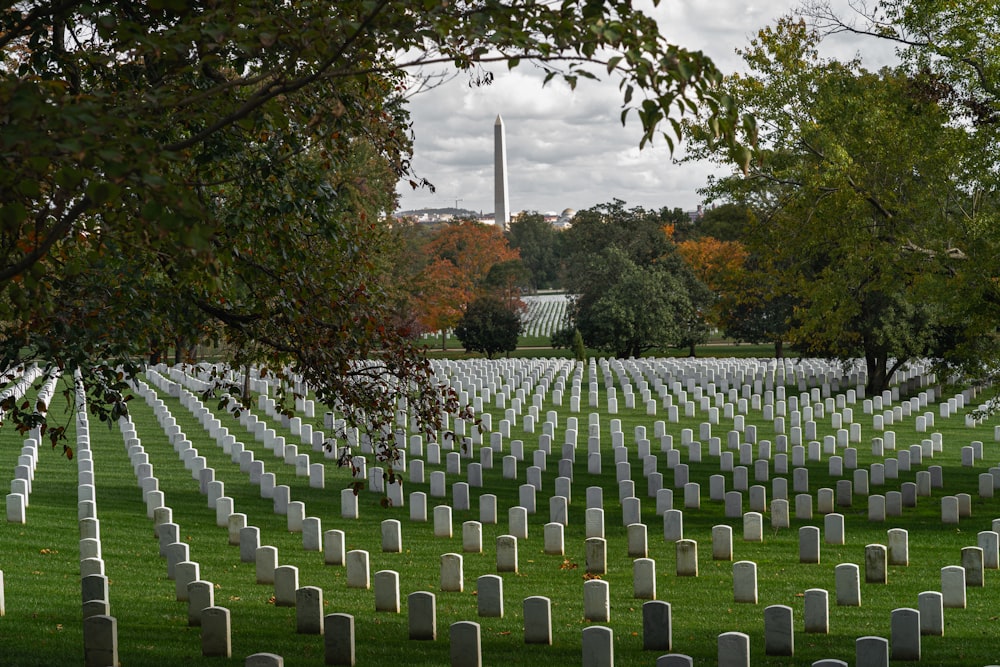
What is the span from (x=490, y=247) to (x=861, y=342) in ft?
191

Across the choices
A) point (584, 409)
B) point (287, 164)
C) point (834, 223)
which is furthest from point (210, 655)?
point (584, 409)

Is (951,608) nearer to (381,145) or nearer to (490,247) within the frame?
(381,145)

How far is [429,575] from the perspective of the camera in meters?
12.8

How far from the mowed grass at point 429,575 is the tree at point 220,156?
220 cm

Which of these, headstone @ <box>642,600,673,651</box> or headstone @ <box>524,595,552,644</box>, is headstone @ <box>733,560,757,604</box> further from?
headstone @ <box>524,595,552,644</box>

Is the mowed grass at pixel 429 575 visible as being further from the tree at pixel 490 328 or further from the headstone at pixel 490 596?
the tree at pixel 490 328

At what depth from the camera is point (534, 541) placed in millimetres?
15102

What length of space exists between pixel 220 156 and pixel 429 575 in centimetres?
629

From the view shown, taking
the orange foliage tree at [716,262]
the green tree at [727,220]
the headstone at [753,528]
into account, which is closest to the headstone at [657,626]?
the headstone at [753,528]

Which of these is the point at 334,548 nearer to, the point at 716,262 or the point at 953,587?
the point at 953,587

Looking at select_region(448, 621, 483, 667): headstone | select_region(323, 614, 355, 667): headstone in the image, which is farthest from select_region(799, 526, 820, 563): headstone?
select_region(323, 614, 355, 667): headstone

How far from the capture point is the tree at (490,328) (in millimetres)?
58156

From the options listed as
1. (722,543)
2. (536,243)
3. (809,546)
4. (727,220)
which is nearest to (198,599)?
(722,543)

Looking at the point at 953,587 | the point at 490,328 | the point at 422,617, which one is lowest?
the point at 953,587
